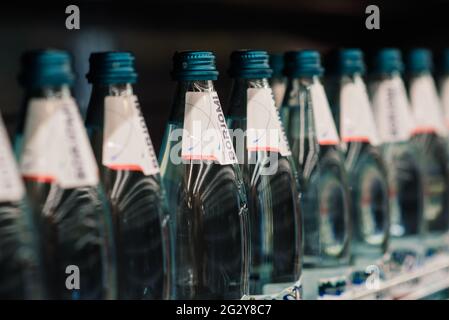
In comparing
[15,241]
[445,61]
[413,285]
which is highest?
[445,61]

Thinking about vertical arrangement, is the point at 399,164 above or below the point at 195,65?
below

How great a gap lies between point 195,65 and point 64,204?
Result: 0.23m

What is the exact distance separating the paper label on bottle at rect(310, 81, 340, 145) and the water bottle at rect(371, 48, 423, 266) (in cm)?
25

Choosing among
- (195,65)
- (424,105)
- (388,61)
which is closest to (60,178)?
(195,65)

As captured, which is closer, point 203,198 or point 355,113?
point 203,198

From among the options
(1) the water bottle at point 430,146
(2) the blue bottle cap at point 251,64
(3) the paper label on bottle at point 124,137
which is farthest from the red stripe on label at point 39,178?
(1) the water bottle at point 430,146

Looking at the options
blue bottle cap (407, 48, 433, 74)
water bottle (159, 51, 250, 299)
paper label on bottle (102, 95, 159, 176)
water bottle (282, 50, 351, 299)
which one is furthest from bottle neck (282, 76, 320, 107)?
blue bottle cap (407, 48, 433, 74)

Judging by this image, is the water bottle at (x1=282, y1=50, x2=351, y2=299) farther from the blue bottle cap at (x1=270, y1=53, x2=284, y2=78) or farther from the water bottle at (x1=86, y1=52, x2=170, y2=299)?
the water bottle at (x1=86, y1=52, x2=170, y2=299)

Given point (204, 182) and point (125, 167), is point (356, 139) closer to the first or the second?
point (204, 182)

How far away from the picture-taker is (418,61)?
157 centimetres

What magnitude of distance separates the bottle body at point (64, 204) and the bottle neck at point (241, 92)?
25 cm

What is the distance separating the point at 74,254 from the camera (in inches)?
33.7

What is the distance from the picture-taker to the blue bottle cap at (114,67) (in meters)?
0.90

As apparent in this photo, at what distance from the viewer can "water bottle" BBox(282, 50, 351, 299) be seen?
1.17 meters
